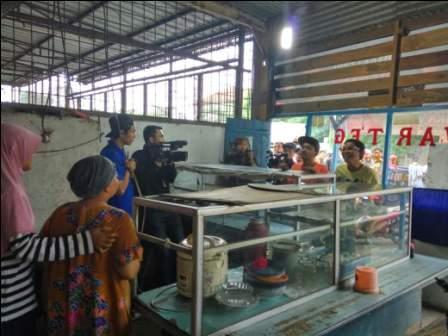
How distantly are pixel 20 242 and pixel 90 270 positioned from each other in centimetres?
33

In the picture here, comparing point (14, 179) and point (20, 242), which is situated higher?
point (14, 179)

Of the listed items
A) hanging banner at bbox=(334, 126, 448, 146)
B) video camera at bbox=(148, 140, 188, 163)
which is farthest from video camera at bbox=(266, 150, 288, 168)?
video camera at bbox=(148, 140, 188, 163)

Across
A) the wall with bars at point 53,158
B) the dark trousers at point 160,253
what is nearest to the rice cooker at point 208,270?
the wall with bars at point 53,158

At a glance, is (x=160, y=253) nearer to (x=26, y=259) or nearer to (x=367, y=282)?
(x=367, y=282)

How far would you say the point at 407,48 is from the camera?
3.46 meters

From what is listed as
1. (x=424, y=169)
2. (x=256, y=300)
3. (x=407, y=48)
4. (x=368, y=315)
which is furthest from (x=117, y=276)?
(x=407, y=48)

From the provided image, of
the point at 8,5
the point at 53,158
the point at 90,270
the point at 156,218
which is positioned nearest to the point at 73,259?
the point at 90,270

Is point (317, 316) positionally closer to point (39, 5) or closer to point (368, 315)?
point (368, 315)

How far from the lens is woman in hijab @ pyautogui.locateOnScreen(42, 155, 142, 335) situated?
4.11ft

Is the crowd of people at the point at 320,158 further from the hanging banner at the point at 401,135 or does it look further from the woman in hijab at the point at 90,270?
the woman in hijab at the point at 90,270

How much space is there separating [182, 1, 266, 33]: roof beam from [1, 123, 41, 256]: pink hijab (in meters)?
0.51

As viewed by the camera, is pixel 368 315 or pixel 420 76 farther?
pixel 420 76

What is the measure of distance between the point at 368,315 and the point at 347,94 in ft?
9.22

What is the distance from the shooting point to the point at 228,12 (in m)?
0.83
